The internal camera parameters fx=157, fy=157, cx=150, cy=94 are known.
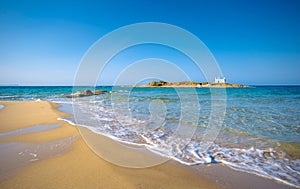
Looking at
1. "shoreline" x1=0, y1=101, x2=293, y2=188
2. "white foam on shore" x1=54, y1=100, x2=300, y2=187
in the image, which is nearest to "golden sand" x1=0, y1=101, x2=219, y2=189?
"shoreline" x1=0, y1=101, x2=293, y2=188

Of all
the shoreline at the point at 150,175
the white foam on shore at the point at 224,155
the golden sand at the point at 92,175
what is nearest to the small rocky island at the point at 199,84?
the white foam on shore at the point at 224,155

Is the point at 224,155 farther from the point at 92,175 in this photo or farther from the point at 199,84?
the point at 199,84

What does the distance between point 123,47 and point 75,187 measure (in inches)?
194

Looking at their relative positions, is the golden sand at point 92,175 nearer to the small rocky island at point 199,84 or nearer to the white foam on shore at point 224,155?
the white foam on shore at point 224,155

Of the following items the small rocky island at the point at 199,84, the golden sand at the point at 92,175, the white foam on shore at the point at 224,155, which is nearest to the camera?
the golden sand at the point at 92,175

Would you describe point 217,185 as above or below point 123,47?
below

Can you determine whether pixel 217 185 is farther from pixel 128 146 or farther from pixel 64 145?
pixel 64 145

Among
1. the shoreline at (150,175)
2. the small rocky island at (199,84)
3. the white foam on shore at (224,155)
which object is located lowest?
the white foam on shore at (224,155)

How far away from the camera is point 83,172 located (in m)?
2.41

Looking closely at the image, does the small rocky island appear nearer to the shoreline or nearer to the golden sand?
the shoreline

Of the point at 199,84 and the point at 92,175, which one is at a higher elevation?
the point at 199,84

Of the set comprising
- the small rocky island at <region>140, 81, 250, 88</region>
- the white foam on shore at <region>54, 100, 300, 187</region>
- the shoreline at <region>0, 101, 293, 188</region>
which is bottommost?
the white foam on shore at <region>54, 100, 300, 187</region>

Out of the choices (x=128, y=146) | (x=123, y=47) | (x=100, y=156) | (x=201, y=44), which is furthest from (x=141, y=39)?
(x=100, y=156)

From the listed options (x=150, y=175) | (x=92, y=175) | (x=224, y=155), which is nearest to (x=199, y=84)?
(x=224, y=155)
